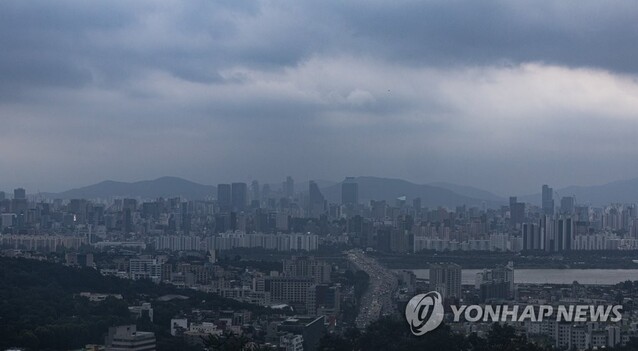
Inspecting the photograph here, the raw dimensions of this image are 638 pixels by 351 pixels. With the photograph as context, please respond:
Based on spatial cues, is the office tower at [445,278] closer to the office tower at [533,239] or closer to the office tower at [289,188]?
the office tower at [533,239]

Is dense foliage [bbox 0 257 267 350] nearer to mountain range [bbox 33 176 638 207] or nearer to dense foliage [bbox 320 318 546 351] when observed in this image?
dense foliage [bbox 320 318 546 351]

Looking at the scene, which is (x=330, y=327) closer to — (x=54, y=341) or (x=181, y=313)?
(x=181, y=313)

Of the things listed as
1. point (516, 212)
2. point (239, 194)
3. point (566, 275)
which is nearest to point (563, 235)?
point (566, 275)

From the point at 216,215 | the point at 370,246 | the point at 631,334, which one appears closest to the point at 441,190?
the point at 216,215

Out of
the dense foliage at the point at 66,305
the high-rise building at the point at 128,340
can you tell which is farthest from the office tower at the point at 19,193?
the high-rise building at the point at 128,340

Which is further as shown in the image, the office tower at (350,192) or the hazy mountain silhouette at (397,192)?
the hazy mountain silhouette at (397,192)

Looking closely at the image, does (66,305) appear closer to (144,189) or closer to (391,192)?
(391,192)
